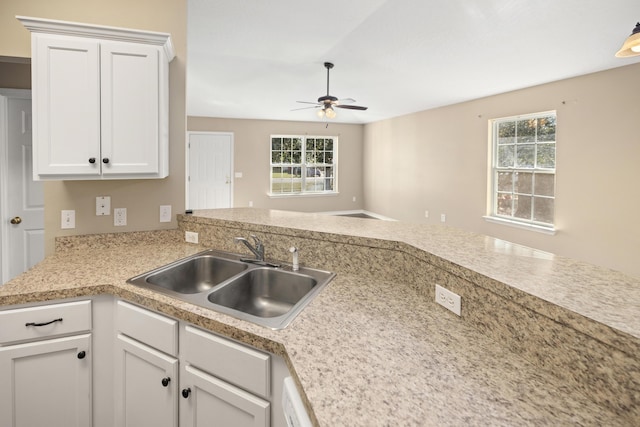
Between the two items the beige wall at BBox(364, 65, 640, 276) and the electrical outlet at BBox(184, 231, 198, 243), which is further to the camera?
the beige wall at BBox(364, 65, 640, 276)

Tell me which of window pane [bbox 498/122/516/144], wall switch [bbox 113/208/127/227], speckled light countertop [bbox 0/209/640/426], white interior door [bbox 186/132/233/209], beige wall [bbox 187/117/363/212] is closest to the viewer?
speckled light countertop [bbox 0/209/640/426]

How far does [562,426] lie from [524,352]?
0.27 m

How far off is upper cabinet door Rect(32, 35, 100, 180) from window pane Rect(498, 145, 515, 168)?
17.8 ft

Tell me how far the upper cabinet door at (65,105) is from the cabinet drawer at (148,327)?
2.74 feet

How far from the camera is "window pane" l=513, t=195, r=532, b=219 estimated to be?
201 inches

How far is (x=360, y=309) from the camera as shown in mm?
1297

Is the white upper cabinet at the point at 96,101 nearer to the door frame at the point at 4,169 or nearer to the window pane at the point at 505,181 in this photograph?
the door frame at the point at 4,169

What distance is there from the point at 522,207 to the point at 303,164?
5.33 metres

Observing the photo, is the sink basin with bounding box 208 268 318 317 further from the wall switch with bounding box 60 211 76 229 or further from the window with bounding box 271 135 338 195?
the window with bounding box 271 135 338 195

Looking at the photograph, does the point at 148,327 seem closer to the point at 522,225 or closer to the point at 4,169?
the point at 4,169

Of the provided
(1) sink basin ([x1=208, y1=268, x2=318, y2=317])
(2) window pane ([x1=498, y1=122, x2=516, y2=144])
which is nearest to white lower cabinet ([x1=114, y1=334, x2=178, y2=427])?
(1) sink basin ([x1=208, y1=268, x2=318, y2=317])

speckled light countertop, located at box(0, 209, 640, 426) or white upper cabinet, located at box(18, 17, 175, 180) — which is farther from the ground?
white upper cabinet, located at box(18, 17, 175, 180)

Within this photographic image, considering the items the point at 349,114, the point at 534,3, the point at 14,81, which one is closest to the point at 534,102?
the point at 534,3

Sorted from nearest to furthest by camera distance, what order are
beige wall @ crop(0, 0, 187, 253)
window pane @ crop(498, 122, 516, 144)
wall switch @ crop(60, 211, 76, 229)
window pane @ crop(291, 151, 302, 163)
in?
beige wall @ crop(0, 0, 187, 253)
wall switch @ crop(60, 211, 76, 229)
window pane @ crop(498, 122, 516, 144)
window pane @ crop(291, 151, 302, 163)
